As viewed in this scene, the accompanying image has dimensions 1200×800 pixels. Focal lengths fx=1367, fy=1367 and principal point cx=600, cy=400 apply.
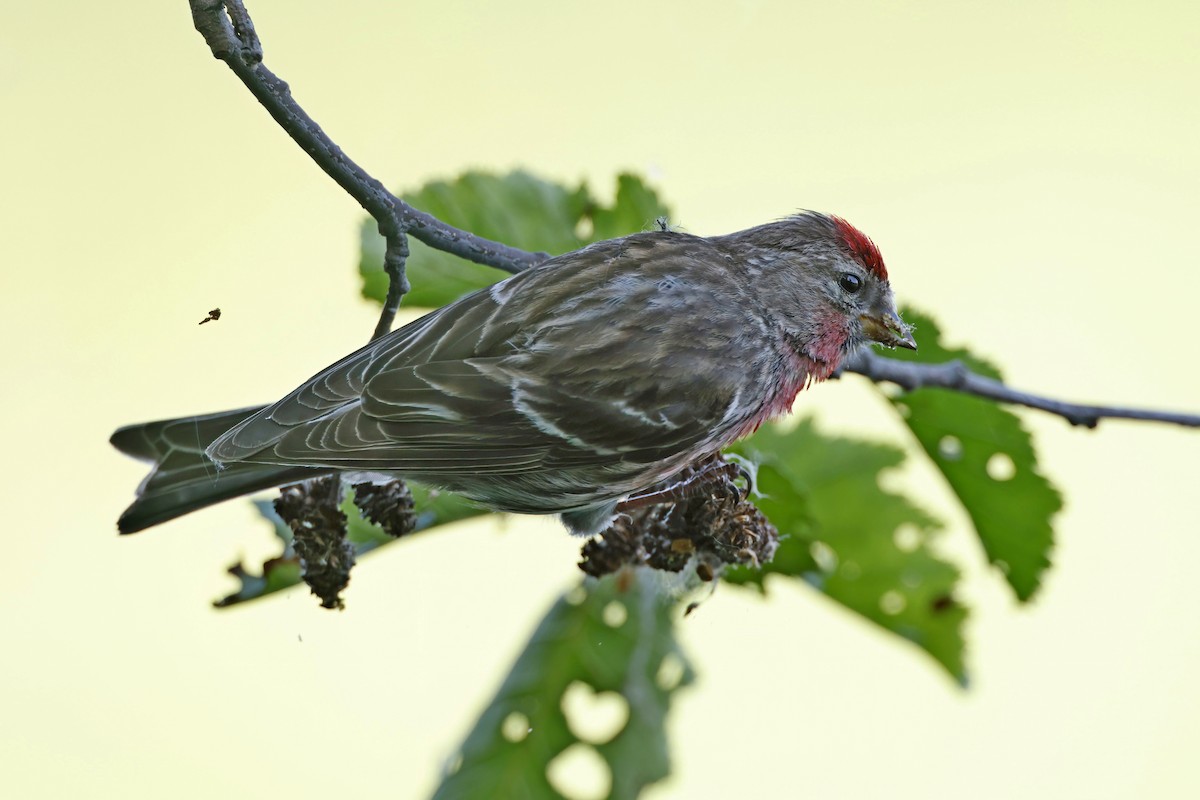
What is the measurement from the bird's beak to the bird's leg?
2.22 ft

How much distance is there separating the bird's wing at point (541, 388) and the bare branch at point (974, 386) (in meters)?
0.51

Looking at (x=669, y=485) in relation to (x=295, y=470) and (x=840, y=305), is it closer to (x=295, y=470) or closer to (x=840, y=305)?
(x=840, y=305)

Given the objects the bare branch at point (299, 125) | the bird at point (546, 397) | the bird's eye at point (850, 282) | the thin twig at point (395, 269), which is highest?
the bare branch at point (299, 125)

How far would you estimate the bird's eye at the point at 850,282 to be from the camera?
4.61 metres

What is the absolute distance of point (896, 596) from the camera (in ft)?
17.0

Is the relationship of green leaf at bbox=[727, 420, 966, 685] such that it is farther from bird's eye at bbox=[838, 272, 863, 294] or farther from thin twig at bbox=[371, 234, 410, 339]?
thin twig at bbox=[371, 234, 410, 339]

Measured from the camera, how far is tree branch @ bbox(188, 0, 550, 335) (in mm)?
3285

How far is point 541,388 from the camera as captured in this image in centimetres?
427

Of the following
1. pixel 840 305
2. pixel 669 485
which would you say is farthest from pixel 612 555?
pixel 840 305

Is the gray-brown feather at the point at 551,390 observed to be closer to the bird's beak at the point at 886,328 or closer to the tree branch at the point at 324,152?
the tree branch at the point at 324,152

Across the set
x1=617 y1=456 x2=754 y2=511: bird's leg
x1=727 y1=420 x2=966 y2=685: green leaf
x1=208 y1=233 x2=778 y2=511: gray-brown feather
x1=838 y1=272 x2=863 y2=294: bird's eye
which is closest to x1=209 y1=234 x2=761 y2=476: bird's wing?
x1=208 y1=233 x2=778 y2=511: gray-brown feather

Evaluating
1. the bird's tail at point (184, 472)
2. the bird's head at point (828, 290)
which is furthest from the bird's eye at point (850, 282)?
the bird's tail at point (184, 472)

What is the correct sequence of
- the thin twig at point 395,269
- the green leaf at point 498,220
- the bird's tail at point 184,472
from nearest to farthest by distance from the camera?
the thin twig at point 395,269 → the bird's tail at point 184,472 → the green leaf at point 498,220

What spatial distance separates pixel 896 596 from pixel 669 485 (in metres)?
1.28
